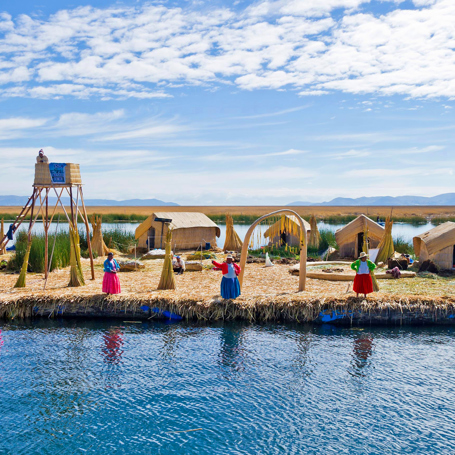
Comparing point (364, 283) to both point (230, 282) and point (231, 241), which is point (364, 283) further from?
point (231, 241)

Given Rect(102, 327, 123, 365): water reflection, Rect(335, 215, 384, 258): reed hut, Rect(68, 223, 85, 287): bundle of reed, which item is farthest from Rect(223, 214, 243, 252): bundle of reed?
Rect(102, 327, 123, 365): water reflection

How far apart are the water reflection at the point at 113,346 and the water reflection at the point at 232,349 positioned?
220cm

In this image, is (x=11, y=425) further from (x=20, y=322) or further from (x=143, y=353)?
(x=20, y=322)

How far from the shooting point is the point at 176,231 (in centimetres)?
2384

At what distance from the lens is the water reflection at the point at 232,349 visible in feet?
30.7

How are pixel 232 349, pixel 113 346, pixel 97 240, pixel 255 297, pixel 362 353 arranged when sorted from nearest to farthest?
pixel 362 353 < pixel 232 349 < pixel 113 346 < pixel 255 297 < pixel 97 240

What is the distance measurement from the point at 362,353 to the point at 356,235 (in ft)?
36.9

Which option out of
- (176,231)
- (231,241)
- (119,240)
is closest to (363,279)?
(231,241)

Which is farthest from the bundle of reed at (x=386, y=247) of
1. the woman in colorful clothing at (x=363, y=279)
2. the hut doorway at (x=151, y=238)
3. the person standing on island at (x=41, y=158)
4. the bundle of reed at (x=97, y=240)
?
the person standing on island at (x=41, y=158)

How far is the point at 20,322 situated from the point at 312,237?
636 inches

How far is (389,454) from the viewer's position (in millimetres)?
6348

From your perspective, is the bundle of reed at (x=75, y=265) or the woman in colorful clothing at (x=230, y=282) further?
the bundle of reed at (x=75, y=265)

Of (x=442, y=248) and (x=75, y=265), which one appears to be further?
(x=442, y=248)

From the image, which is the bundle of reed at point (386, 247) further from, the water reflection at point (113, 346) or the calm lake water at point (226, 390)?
the water reflection at point (113, 346)
